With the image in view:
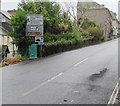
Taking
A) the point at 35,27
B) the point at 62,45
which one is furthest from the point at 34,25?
the point at 62,45

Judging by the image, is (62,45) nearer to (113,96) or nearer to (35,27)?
(35,27)

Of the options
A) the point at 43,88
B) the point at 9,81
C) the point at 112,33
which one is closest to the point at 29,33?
the point at 9,81

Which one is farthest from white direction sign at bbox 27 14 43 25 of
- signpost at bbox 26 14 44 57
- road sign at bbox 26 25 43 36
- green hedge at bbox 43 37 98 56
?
green hedge at bbox 43 37 98 56

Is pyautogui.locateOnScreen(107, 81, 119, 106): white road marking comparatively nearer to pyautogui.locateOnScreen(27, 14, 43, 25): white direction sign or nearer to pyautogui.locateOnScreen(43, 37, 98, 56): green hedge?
pyautogui.locateOnScreen(27, 14, 43, 25): white direction sign

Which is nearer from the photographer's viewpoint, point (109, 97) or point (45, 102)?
point (45, 102)

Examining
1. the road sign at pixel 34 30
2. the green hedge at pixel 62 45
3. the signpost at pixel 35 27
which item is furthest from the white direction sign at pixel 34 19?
the green hedge at pixel 62 45

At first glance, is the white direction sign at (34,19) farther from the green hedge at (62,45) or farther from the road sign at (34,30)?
the green hedge at (62,45)

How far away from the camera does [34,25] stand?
69.3 ft

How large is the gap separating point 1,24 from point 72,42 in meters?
17.2

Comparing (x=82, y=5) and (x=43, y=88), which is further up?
(x=82, y=5)

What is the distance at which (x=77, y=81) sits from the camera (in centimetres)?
1052

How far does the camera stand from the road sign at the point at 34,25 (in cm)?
2105

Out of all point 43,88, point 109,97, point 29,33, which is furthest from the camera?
point 29,33

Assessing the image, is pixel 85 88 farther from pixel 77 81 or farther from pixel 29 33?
pixel 29 33
